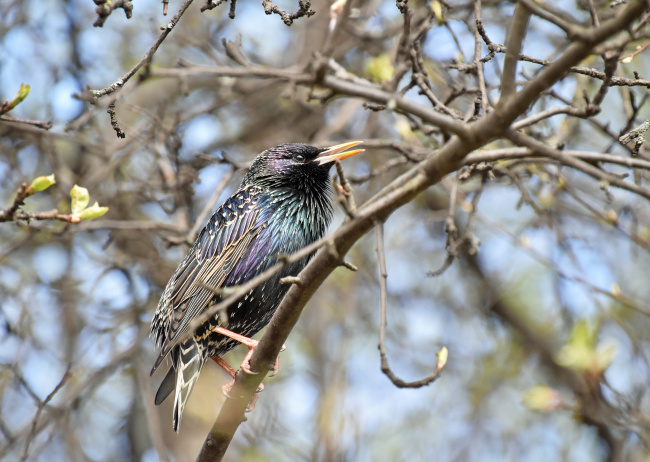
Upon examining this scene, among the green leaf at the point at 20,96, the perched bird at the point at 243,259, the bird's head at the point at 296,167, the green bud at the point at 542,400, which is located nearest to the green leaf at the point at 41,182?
the green leaf at the point at 20,96

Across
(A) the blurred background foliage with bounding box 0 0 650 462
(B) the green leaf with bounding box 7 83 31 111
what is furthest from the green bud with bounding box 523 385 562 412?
(B) the green leaf with bounding box 7 83 31 111

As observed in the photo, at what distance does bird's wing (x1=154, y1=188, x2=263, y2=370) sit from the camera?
14.3 feet

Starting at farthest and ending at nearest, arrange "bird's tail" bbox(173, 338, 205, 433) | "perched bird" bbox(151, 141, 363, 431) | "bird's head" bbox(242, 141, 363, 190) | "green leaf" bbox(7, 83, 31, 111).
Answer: "bird's head" bbox(242, 141, 363, 190) → "perched bird" bbox(151, 141, 363, 431) → "bird's tail" bbox(173, 338, 205, 433) → "green leaf" bbox(7, 83, 31, 111)

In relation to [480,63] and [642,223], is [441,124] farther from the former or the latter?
[642,223]

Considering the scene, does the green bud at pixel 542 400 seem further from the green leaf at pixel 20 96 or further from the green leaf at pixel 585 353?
the green leaf at pixel 20 96

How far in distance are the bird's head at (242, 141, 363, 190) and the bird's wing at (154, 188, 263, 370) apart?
0.18 m

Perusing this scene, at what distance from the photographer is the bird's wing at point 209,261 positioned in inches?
171

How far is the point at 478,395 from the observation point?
7488 mm

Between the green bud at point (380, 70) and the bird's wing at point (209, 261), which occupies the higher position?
the green bud at point (380, 70)

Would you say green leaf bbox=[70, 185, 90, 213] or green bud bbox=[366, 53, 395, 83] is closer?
green leaf bbox=[70, 185, 90, 213]

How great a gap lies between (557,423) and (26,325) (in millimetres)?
5626

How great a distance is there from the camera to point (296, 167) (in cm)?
491

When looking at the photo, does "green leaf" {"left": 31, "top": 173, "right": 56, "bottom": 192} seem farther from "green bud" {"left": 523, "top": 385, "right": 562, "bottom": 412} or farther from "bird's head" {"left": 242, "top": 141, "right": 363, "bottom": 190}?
"green bud" {"left": 523, "top": 385, "right": 562, "bottom": 412}

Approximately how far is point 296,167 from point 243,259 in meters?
0.82
